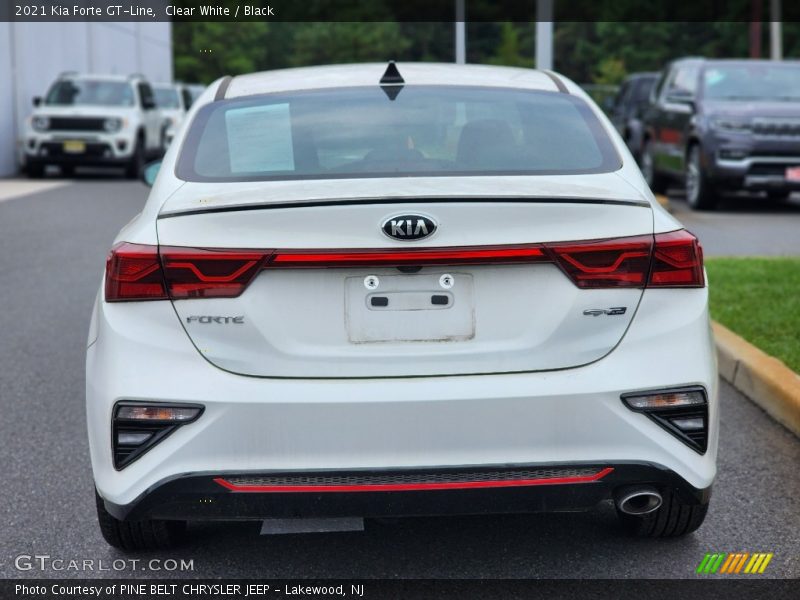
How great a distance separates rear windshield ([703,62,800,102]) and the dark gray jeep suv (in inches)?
0.5

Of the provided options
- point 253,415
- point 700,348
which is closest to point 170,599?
point 253,415

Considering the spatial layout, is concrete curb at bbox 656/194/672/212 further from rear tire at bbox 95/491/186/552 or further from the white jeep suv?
rear tire at bbox 95/491/186/552

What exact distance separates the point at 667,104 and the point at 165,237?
16.3m

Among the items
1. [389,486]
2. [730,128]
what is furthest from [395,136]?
[730,128]

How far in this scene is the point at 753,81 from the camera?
18.2m

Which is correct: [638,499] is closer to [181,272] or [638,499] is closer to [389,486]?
[389,486]

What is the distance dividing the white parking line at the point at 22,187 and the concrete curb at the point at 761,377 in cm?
1524

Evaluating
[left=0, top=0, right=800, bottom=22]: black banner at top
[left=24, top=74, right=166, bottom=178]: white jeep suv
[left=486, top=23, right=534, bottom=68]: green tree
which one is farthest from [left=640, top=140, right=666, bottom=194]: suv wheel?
[left=0, top=0, right=800, bottom=22]: black banner at top

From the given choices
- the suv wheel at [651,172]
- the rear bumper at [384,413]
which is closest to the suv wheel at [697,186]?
the suv wheel at [651,172]

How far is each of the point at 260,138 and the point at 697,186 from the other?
46.0 ft

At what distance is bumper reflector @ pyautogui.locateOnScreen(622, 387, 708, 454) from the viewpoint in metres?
3.73

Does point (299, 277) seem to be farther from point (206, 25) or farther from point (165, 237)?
point (206, 25)

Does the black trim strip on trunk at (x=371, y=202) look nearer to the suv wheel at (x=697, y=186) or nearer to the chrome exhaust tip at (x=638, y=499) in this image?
the chrome exhaust tip at (x=638, y=499)

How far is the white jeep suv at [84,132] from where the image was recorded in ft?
84.3
